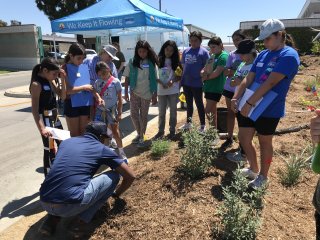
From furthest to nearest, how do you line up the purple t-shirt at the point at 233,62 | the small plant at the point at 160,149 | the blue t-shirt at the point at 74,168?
1. the small plant at the point at 160,149
2. the purple t-shirt at the point at 233,62
3. the blue t-shirt at the point at 74,168

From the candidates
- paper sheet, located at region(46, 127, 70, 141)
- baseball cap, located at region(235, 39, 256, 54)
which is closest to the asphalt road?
paper sheet, located at region(46, 127, 70, 141)

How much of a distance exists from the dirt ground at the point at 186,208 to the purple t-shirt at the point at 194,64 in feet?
5.69

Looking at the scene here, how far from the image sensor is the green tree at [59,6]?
36781 mm

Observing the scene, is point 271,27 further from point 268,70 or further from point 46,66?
point 46,66

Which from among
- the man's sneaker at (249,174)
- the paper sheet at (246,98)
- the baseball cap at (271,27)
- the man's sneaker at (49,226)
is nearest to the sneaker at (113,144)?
the man's sneaker at (49,226)

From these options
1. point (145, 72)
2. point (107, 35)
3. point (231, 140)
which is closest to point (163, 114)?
point (145, 72)

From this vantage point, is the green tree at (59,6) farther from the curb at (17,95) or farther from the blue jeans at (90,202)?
the blue jeans at (90,202)

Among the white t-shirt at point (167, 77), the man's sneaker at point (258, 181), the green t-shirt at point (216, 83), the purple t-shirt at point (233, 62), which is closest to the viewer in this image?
the man's sneaker at point (258, 181)

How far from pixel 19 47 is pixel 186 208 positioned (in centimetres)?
3765

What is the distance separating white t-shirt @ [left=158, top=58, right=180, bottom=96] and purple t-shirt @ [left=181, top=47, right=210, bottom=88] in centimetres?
27

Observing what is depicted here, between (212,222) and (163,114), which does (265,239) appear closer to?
(212,222)

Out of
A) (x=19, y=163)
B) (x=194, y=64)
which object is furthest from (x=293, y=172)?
(x=19, y=163)

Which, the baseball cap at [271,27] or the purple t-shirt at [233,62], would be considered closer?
the baseball cap at [271,27]

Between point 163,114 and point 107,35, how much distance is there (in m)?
8.08
